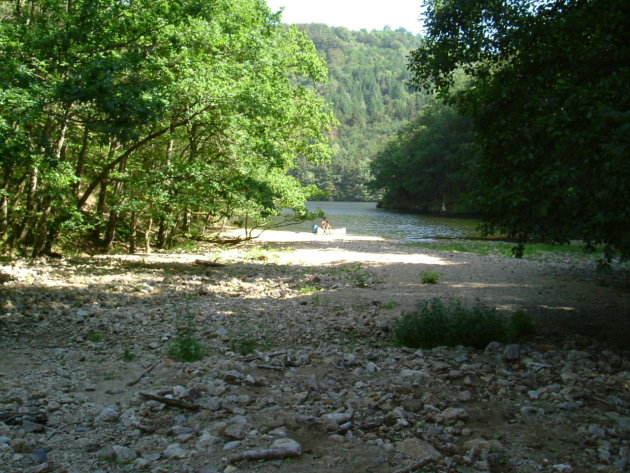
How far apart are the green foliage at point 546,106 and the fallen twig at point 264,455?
4146mm

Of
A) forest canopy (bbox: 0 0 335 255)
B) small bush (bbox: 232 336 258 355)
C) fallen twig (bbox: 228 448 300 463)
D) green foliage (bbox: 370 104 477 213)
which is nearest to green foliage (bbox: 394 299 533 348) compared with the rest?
small bush (bbox: 232 336 258 355)

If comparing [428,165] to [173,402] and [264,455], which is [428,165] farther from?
[264,455]

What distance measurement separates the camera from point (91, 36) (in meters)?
10.8

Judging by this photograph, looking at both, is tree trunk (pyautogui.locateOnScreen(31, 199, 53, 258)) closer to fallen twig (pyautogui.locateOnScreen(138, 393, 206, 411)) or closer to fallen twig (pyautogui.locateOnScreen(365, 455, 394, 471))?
fallen twig (pyautogui.locateOnScreen(138, 393, 206, 411))

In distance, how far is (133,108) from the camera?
8.98 meters

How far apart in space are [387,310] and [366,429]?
583cm

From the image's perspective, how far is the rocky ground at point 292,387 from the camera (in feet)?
14.2

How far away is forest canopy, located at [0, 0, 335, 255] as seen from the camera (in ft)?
30.1

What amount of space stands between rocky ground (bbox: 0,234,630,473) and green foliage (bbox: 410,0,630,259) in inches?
82.1

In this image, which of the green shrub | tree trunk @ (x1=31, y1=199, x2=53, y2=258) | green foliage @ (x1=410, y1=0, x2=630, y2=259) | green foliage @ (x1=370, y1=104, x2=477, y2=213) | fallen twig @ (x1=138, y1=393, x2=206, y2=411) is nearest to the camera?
fallen twig @ (x1=138, y1=393, x2=206, y2=411)

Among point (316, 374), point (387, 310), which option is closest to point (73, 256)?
point (387, 310)

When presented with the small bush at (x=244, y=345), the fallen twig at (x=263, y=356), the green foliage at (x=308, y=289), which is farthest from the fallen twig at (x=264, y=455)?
the green foliage at (x=308, y=289)

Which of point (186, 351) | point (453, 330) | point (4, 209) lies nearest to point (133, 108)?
point (186, 351)

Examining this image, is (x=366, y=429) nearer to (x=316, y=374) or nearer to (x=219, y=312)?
(x=316, y=374)
